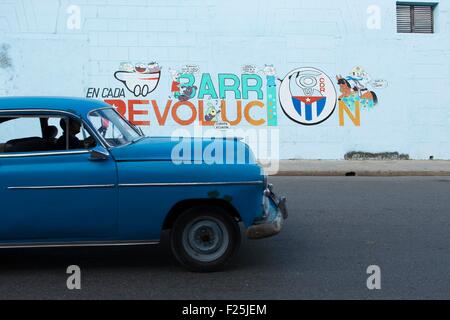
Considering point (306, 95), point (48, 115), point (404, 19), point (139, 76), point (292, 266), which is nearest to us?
point (48, 115)

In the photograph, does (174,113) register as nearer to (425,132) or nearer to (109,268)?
(425,132)

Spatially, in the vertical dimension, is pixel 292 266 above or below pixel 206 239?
below

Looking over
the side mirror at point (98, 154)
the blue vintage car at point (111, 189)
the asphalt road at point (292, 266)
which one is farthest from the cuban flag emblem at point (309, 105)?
the side mirror at point (98, 154)

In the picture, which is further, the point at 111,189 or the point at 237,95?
the point at 237,95

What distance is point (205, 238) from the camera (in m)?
5.51

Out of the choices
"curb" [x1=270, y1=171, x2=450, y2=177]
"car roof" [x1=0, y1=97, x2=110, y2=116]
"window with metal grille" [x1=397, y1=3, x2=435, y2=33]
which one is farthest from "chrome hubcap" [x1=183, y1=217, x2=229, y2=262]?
"window with metal grille" [x1=397, y1=3, x2=435, y2=33]

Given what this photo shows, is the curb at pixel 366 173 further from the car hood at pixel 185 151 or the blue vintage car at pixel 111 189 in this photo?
the blue vintage car at pixel 111 189

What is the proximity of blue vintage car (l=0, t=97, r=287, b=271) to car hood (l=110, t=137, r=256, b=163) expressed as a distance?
0.4 inches

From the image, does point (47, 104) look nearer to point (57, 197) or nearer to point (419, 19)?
point (57, 197)

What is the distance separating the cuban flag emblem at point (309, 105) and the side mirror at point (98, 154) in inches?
444

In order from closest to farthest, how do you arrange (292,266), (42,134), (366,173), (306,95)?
(42,134)
(292,266)
(366,173)
(306,95)

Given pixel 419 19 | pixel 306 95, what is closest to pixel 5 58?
pixel 306 95

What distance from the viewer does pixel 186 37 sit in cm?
1573

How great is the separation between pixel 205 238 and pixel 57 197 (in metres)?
1.45
